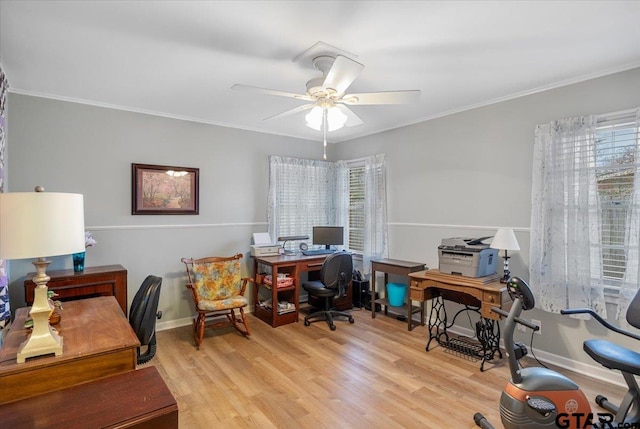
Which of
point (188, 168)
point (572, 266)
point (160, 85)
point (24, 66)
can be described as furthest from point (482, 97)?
point (24, 66)

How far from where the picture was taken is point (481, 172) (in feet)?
11.4

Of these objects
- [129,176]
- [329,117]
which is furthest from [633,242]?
[129,176]

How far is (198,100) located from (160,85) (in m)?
0.44

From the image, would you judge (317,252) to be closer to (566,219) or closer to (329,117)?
(329,117)

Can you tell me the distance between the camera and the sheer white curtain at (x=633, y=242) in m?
2.45

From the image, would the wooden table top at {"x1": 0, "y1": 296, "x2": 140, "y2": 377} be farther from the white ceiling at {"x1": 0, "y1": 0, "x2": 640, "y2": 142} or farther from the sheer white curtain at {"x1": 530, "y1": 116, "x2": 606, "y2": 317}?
the sheer white curtain at {"x1": 530, "y1": 116, "x2": 606, "y2": 317}

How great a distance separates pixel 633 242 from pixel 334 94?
2.49 meters

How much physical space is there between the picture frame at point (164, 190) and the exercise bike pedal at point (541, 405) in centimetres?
360

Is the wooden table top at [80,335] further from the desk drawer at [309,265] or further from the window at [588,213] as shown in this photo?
the window at [588,213]

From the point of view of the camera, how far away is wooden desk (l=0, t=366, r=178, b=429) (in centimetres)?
111

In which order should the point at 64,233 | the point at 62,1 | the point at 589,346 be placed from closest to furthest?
the point at 64,233, the point at 62,1, the point at 589,346

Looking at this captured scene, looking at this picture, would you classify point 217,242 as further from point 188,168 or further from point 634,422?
point 634,422

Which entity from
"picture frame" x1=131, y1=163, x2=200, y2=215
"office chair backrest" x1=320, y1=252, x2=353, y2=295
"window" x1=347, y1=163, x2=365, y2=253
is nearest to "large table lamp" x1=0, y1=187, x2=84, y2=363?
"picture frame" x1=131, y1=163, x2=200, y2=215

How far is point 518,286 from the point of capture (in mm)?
1985
